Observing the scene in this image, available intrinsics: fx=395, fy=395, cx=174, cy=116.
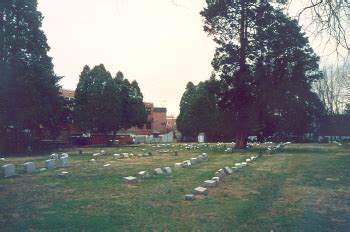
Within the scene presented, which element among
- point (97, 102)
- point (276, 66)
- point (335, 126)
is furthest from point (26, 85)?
point (335, 126)

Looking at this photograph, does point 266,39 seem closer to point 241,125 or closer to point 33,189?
point 241,125

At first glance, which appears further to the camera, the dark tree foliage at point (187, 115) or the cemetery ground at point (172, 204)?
the dark tree foliage at point (187, 115)

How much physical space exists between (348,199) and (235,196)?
2812 mm

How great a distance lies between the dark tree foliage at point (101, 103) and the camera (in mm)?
46281

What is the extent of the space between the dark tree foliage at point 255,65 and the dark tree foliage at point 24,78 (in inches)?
568

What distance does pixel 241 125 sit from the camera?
113ft

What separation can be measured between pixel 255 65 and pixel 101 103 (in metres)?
20.4

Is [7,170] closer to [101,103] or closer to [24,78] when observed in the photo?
[24,78]

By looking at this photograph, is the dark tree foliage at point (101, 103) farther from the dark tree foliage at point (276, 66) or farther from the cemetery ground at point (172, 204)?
the cemetery ground at point (172, 204)

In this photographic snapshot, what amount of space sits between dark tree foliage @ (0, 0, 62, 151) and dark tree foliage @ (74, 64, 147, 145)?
1057 cm

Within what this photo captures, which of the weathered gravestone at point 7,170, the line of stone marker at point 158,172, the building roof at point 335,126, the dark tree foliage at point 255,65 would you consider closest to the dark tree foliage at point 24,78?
the dark tree foliage at point 255,65

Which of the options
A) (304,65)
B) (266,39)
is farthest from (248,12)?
(304,65)

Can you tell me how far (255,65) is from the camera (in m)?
34.0

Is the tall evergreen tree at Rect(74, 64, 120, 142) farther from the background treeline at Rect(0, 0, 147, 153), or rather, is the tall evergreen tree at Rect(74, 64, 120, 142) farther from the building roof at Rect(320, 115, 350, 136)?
the building roof at Rect(320, 115, 350, 136)
